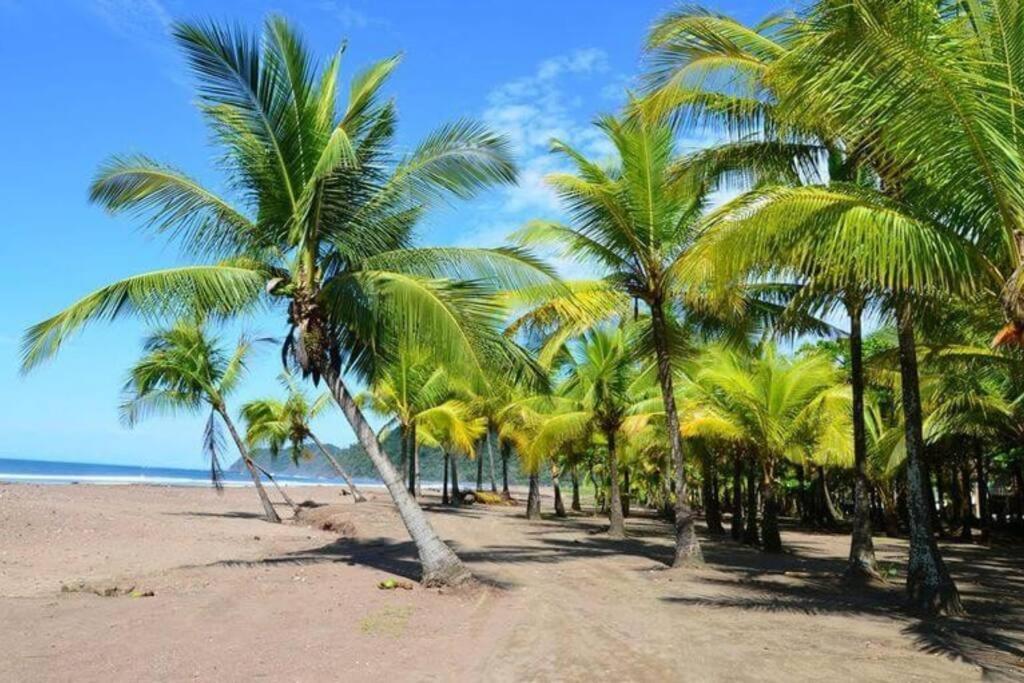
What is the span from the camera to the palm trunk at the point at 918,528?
9406mm

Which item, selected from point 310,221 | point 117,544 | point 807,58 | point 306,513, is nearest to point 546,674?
point 807,58

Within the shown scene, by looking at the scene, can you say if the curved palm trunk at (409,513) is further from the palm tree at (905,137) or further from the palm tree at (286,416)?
the palm tree at (286,416)

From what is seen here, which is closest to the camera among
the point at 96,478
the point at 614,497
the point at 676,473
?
the point at 676,473

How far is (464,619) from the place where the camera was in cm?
859

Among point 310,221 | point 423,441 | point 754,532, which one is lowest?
point 754,532

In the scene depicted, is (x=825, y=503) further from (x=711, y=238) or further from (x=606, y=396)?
(x=711, y=238)

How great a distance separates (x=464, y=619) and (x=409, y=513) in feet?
7.64

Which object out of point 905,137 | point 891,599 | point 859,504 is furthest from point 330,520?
point 905,137

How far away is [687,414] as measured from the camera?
1948cm

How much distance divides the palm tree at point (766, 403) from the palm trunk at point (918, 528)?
20.1 ft

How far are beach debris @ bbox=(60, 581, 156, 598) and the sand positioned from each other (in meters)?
0.05

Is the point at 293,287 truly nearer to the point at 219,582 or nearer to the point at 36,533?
the point at 219,582

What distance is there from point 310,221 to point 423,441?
28.6 metres

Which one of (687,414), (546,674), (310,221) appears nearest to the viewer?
(546,674)
